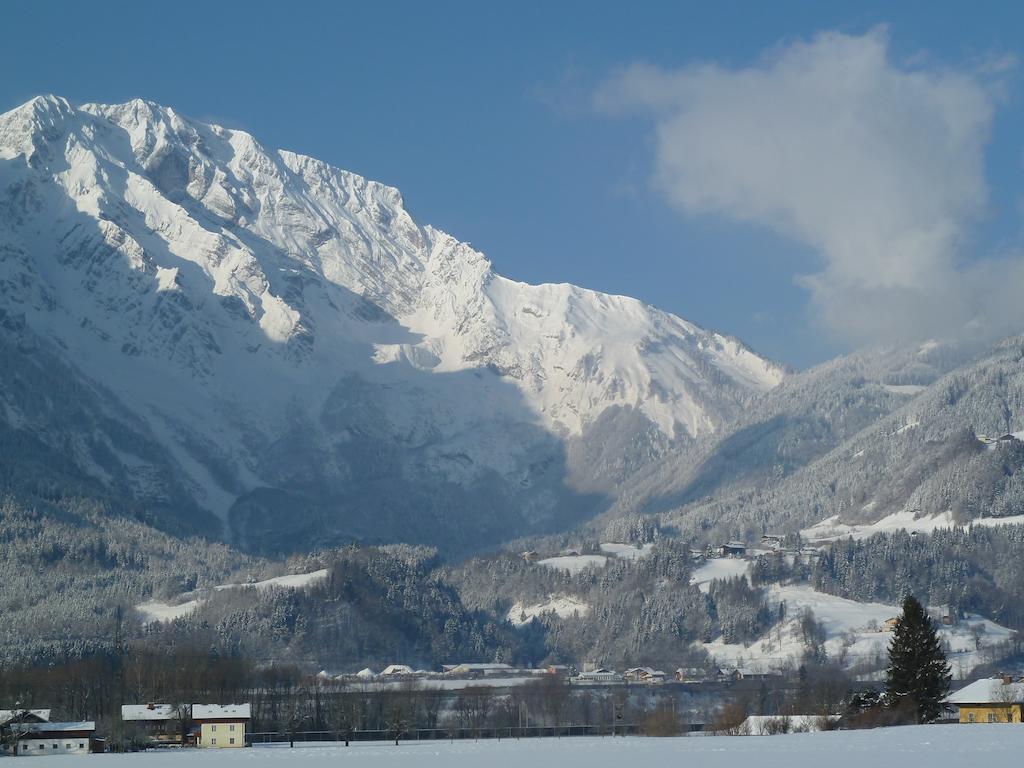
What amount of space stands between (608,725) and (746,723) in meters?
31.8

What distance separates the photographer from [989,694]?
15238cm

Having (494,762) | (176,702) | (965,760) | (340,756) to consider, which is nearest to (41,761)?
(340,756)

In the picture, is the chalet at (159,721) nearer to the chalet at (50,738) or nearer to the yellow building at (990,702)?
the chalet at (50,738)

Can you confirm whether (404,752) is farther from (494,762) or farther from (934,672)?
(934,672)

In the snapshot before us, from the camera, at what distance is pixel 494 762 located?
113m

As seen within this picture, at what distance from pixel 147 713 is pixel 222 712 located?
29.5 ft

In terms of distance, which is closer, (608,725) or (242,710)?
(242,710)

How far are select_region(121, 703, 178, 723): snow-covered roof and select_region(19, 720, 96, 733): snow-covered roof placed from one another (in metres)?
12.8

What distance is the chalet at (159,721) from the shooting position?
580 ft

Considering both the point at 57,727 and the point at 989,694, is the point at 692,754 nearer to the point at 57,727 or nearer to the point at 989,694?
the point at 989,694

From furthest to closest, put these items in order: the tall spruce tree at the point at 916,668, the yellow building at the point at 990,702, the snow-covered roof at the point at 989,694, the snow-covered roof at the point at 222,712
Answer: the snow-covered roof at the point at 222,712 < the snow-covered roof at the point at 989,694 < the yellow building at the point at 990,702 < the tall spruce tree at the point at 916,668

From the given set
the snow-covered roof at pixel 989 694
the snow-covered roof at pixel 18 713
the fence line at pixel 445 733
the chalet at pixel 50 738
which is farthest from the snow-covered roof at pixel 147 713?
the snow-covered roof at pixel 989 694

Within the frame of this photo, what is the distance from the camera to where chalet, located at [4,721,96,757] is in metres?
156

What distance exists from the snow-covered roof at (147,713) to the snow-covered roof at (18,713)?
918 centimetres
